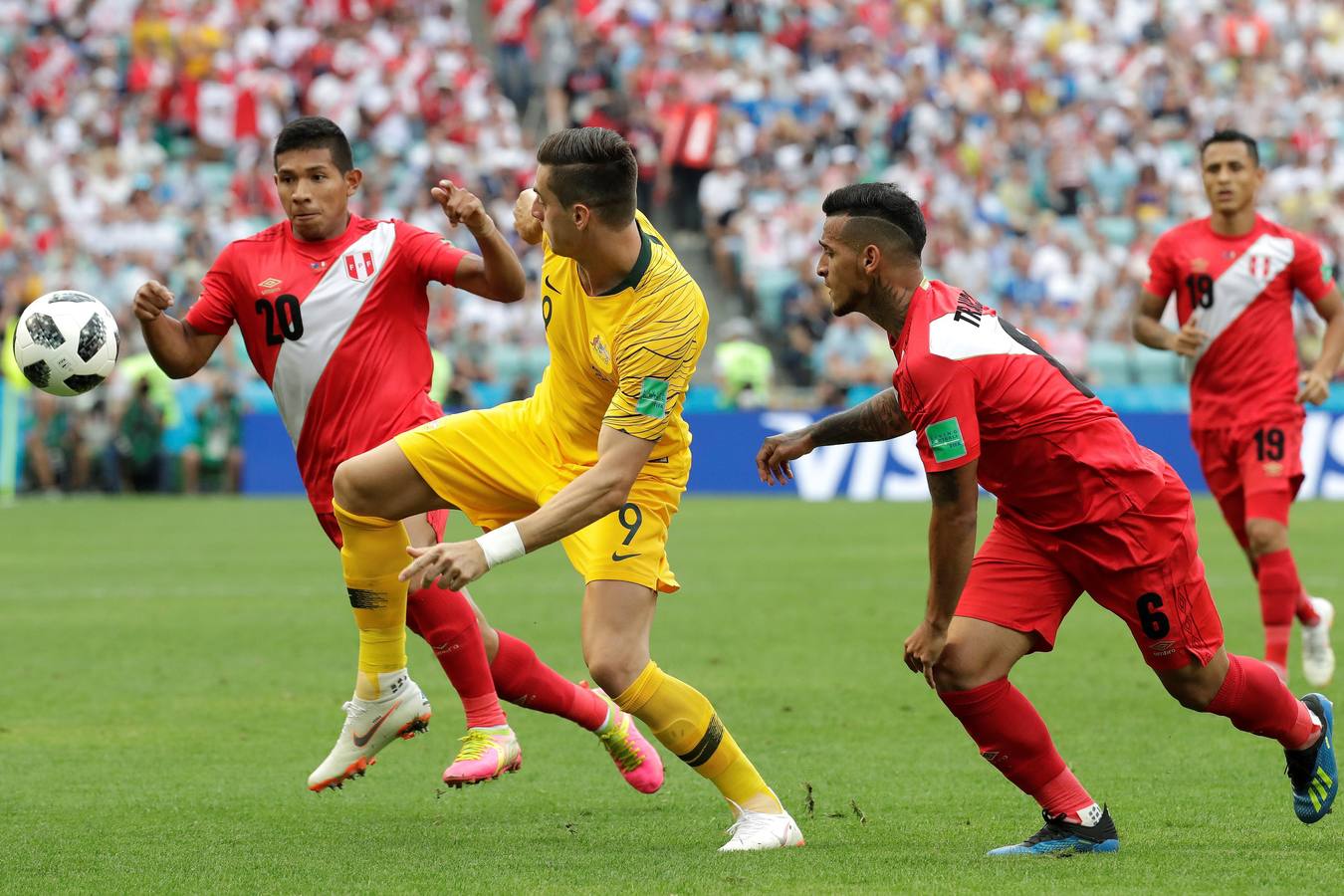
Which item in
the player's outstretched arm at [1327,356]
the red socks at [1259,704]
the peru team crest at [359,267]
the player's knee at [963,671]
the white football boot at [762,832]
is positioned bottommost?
the white football boot at [762,832]

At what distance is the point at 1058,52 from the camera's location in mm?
29562

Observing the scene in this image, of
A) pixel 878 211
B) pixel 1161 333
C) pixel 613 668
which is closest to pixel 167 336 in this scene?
pixel 613 668

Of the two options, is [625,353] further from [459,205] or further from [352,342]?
[352,342]

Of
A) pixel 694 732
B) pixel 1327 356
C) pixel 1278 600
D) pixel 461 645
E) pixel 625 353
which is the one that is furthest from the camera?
pixel 1278 600

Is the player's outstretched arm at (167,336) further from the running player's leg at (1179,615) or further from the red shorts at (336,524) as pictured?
the running player's leg at (1179,615)

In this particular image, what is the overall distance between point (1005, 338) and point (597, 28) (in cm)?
2301

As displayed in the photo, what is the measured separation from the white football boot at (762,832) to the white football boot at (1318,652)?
419cm

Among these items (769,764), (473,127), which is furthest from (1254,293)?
(473,127)

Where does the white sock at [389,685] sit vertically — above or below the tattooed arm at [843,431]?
below

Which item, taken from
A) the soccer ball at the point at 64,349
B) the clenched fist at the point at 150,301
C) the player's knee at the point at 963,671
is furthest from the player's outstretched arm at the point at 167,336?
the player's knee at the point at 963,671

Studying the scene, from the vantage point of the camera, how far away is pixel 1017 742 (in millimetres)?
5828

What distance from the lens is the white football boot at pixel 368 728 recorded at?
679 centimetres

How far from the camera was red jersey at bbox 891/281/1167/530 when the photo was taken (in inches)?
213

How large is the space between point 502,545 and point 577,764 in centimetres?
258
